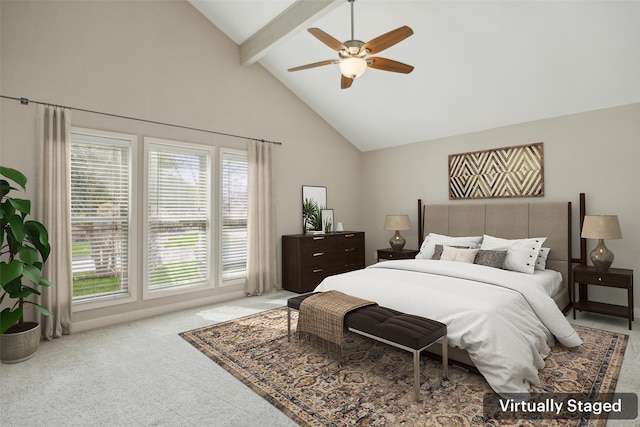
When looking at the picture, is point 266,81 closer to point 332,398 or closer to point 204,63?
point 204,63

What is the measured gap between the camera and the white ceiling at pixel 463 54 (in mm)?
3260

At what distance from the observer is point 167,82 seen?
421 centimetres

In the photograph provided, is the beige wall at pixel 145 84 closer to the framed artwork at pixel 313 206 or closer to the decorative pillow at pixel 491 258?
the framed artwork at pixel 313 206

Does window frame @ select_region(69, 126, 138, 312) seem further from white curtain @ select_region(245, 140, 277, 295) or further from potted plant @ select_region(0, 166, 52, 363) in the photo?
white curtain @ select_region(245, 140, 277, 295)

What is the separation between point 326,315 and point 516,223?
3.30 m

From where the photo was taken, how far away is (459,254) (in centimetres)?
420

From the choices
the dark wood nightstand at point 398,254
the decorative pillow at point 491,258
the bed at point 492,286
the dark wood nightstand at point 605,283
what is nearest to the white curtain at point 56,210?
the bed at point 492,286

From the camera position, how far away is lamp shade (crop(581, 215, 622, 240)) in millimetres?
3604

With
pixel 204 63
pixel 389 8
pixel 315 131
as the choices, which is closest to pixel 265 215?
pixel 315 131

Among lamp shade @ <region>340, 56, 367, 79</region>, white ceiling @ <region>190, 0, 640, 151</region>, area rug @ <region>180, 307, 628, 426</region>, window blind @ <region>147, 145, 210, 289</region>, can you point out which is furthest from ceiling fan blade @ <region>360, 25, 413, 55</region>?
window blind @ <region>147, 145, 210, 289</region>

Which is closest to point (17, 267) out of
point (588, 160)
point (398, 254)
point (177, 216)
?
point (177, 216)

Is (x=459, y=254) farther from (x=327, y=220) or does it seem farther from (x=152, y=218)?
(x=152, y=218)

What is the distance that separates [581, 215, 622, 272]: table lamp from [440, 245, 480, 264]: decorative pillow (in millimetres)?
1174

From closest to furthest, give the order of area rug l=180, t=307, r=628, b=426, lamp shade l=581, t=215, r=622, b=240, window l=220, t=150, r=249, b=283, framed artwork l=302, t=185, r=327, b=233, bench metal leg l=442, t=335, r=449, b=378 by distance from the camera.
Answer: area rug l=180, t=307, r=628, b=426, bench metal leg l=442, t=335, r=449, b=378, lamp shade l=581, t=215, r=622, b=240, window l=220, t=150, r=249, b=283, framed artwork l=302, t=185, r=327, b=233
